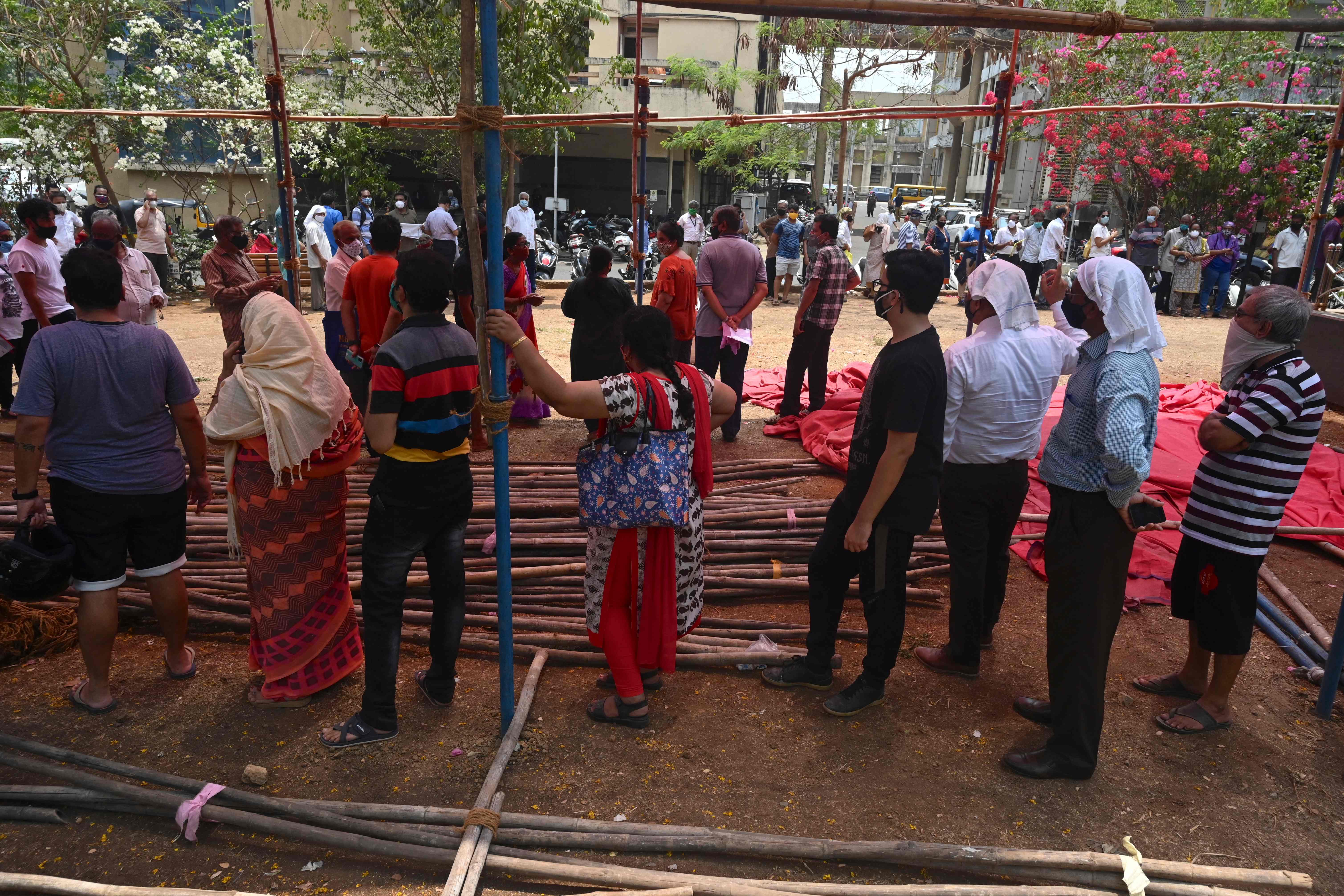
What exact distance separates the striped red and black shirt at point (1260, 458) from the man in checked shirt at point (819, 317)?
355cm

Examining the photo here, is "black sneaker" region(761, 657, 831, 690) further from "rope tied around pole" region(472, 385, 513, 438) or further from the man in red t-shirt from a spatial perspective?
the man in red t-shirt

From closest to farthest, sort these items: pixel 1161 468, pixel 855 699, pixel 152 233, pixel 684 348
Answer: pixel 855 699 → pixel 1161 468 → pixel 684 348 → pixel 152 233

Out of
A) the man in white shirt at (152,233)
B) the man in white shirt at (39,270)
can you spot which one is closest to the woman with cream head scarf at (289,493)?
the man in white shirt at (39,270)

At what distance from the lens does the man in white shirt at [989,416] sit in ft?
11.0

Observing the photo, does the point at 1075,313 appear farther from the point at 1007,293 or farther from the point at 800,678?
the point at 800,678

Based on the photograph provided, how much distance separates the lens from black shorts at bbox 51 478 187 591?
9.99 feet

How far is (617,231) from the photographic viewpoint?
21.2 metres

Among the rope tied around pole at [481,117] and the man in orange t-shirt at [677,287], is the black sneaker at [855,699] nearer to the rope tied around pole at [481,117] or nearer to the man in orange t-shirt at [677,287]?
the rope tied around pole at [481,117]

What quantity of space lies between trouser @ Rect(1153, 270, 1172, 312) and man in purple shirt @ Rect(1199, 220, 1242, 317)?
0.47 meters

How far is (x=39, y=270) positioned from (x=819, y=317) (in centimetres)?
558

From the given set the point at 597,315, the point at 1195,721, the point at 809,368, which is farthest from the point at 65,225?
the point at 1195,721

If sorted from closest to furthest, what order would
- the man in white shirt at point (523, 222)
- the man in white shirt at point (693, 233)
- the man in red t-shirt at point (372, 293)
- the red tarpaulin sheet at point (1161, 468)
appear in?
the red tarpaulin sheet at point (1161, 468) < the man in red t-shirt at point (372, 293) < the man in white shirt at point (523, 222) < the man in white shirt at point (693, 233)

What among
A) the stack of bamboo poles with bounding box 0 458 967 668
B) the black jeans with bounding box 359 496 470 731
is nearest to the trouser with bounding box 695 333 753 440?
the stack of bamboo poles with bounding box 0 458 967 668

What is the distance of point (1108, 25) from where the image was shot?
315 cm
